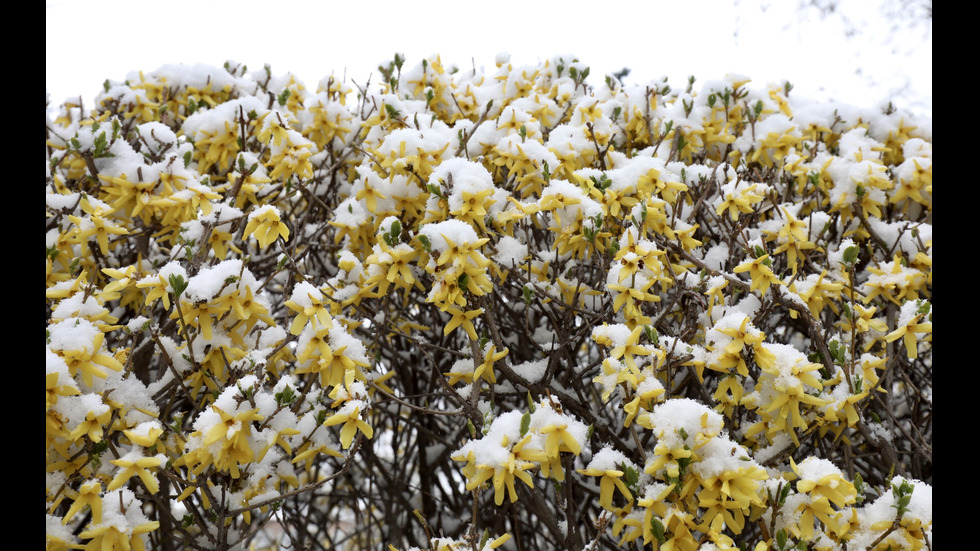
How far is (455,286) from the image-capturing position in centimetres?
200

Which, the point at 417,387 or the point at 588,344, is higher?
the point at 588,344

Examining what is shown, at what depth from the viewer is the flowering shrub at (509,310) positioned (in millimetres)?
1744

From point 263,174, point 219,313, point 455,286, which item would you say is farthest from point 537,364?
point 263,174

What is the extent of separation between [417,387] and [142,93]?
6.32ft

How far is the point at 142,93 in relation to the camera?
10.7 ft

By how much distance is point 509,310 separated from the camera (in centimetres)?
261

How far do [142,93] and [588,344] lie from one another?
2467 mm

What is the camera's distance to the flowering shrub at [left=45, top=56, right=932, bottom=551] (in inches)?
68.7

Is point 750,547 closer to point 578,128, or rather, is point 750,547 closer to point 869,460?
point 869,460

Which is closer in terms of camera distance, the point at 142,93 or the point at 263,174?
the point at 263,174

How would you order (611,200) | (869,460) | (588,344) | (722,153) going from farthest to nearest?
(588,344) → (722,153) → (869,460) → (611,200)

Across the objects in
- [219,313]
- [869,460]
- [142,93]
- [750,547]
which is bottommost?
[750,547]
